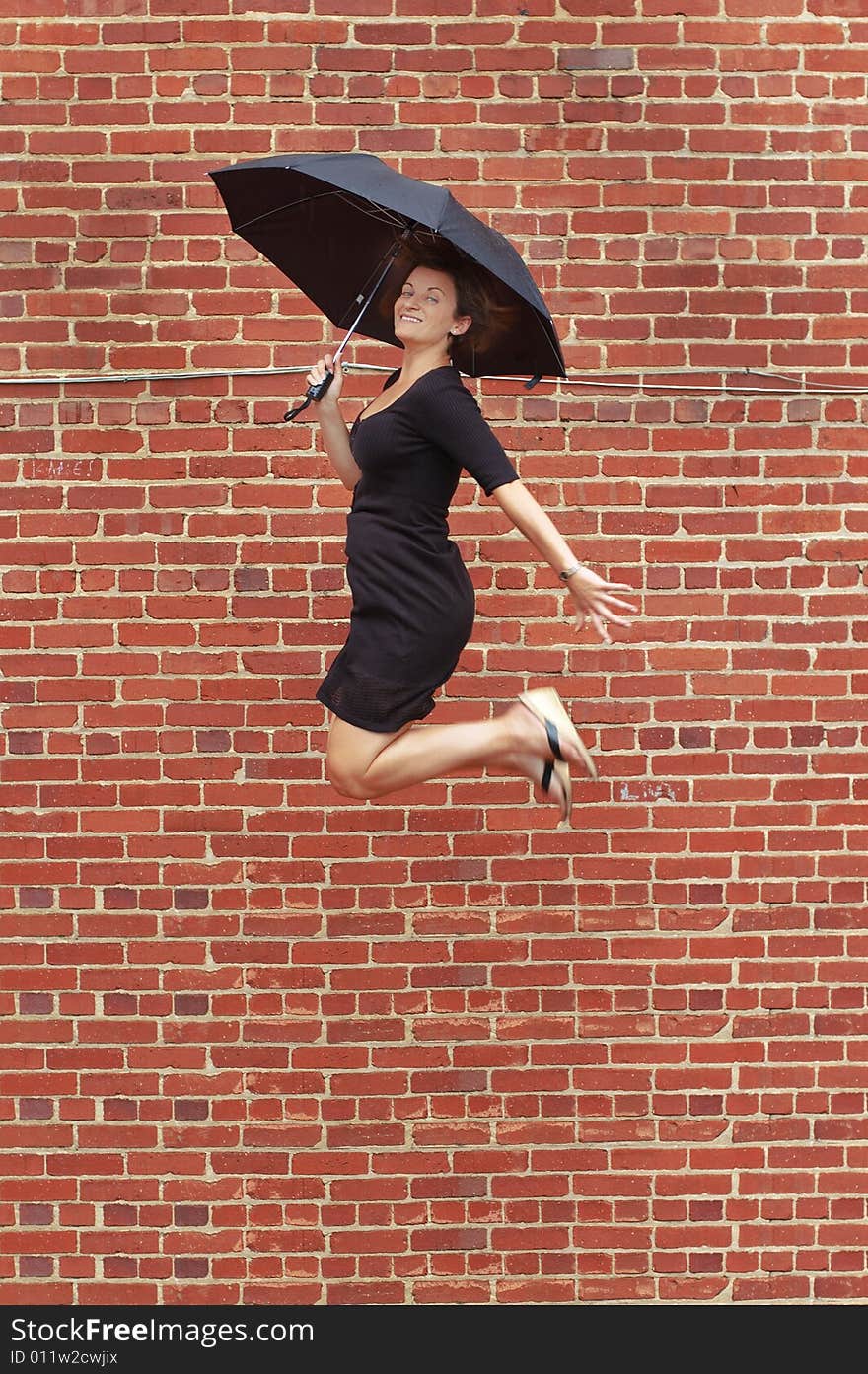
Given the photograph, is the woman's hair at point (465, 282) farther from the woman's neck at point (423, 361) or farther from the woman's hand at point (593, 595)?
the woman's hand at point (593, 595)

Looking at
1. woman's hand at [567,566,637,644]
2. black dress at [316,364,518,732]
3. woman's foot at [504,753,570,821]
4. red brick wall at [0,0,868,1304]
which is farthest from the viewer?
red brick wall at [0,0,868,1304]

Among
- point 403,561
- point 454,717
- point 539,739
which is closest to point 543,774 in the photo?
point 539,739

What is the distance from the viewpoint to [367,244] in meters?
3.40

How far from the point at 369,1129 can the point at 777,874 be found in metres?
1.42

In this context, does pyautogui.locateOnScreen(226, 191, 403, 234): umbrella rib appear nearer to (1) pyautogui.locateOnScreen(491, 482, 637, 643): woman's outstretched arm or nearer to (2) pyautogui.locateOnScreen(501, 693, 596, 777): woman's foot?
(1) pyautogui.locateOnScreen(491, 482, 637, 643): woman's outstretched arm

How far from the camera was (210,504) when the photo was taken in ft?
13.6

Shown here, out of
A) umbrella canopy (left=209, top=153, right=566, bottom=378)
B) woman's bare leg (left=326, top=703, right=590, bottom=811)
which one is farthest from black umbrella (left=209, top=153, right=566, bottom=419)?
woman's bare leg (left=326, top=703, right=590, bottom=811)

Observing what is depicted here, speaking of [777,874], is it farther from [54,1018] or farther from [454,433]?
[54,1018]

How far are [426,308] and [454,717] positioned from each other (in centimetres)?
134

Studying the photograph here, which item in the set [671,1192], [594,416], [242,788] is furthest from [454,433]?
[671,1192]

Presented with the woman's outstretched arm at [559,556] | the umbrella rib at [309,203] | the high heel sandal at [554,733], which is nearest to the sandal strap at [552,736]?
the high heel sandal at [554,733]

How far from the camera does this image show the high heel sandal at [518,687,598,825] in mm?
3215

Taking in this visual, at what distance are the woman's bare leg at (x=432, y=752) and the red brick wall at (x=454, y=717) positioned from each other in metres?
0.87

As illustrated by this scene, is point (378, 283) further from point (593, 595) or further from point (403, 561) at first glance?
point (593, 595)
